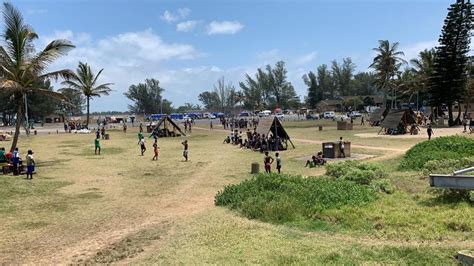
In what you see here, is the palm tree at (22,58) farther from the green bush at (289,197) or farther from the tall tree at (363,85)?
the tall tree at (363,85)

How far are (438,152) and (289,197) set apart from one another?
1027 centimetres

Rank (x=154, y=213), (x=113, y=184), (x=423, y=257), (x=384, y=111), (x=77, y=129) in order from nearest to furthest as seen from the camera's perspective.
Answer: (x=423, y=257) < (x=154, y=213) < (x=113, y=184) < (x=384, y=111) < (x=77, y=129)

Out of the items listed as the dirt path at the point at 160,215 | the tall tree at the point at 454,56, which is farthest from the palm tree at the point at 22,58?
the tall tree at the point at 454,56

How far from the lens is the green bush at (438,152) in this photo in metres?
19.7

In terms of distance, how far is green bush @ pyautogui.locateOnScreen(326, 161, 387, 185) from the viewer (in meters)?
16.6

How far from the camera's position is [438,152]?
20.7 m

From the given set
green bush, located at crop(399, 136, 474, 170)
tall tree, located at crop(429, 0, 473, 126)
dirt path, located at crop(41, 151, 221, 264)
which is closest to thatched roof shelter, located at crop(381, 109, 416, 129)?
tall tree, located at crop(429, 0, 473, 126)

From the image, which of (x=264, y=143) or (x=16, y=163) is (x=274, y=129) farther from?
(x=16, y=163)

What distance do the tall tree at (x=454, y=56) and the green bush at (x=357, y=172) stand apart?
123 ft

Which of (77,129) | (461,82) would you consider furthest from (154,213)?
(77,129)

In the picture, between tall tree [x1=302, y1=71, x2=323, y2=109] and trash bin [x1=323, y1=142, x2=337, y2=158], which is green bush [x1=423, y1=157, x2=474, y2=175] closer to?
trash bin [x1=323, y1=142, x2=337, y2=158]

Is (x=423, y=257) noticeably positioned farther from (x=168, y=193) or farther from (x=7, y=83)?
(x=7, y=83)

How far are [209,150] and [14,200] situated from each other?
1957cm

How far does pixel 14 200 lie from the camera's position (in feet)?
52.4
